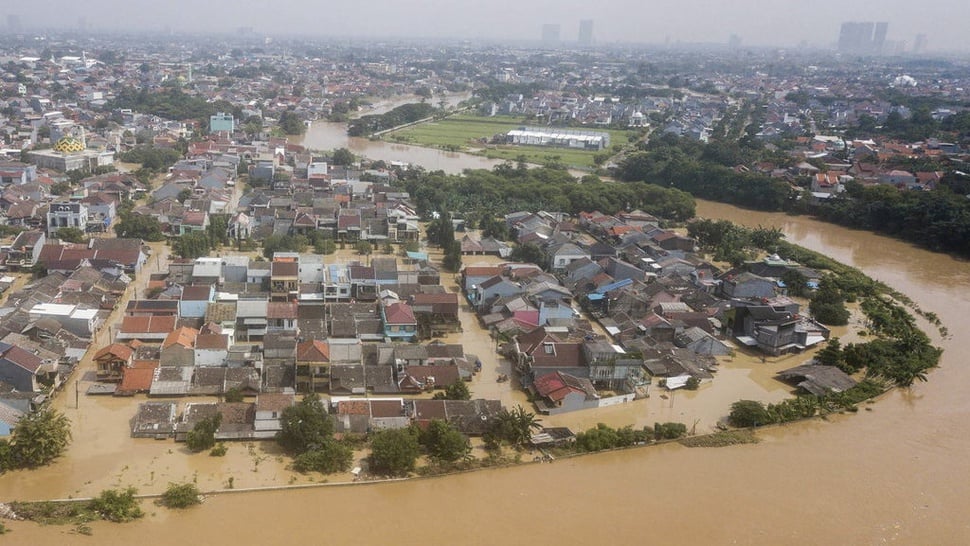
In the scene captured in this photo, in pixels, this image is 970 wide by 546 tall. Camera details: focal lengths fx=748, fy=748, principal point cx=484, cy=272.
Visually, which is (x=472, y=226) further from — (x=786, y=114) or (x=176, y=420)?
(x=786, y=114)

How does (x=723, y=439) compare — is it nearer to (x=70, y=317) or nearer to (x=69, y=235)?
(x=70, y=317)

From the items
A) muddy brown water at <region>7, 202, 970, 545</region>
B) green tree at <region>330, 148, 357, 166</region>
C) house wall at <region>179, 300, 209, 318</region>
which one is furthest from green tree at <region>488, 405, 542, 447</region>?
green tree at <region>330, 148, 357, 166</region>

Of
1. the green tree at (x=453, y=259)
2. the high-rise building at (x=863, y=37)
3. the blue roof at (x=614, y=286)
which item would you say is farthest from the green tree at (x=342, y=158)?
the high-rise building at (x=863, y=37)

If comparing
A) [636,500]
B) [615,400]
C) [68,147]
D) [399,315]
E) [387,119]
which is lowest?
[636,500]

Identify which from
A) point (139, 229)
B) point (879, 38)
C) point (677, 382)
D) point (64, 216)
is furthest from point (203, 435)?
point (879, 38)

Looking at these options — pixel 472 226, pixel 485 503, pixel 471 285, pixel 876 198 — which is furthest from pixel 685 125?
pixel 485 503

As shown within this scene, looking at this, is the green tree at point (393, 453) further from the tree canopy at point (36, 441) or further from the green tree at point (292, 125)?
the green tree at point (292, 125)

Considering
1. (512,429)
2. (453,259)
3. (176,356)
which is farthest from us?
(453,259)
